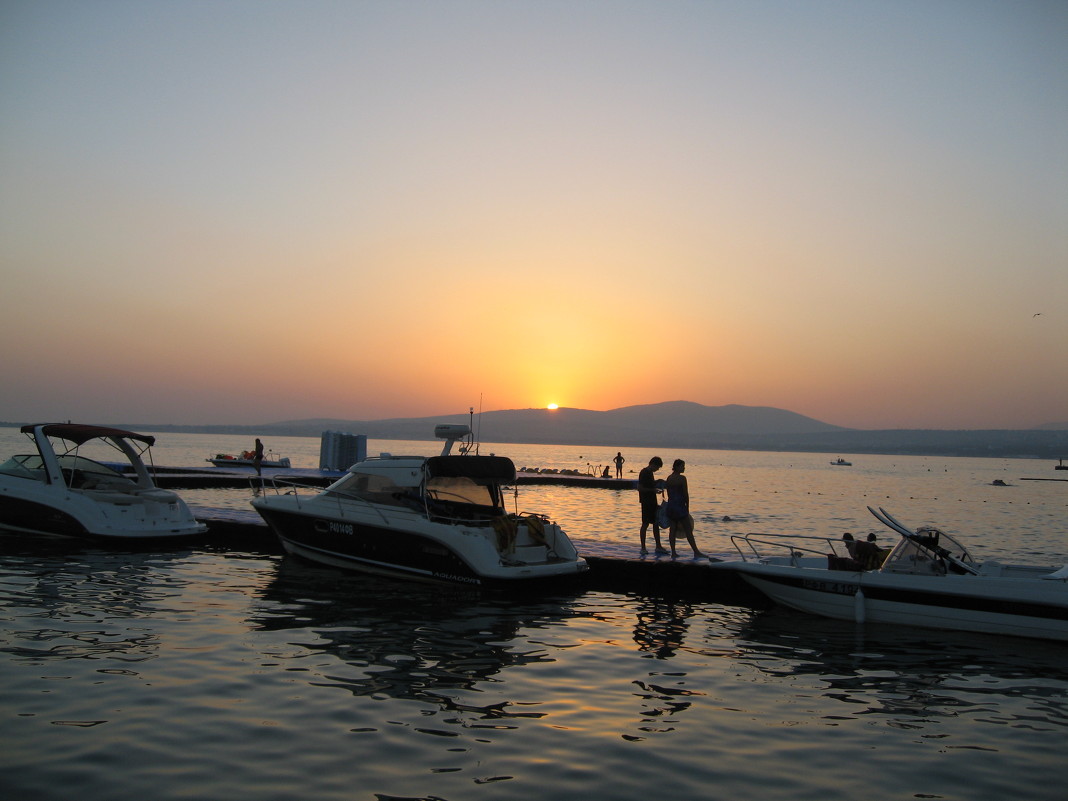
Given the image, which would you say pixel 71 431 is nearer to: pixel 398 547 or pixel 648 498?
pixel 398 547

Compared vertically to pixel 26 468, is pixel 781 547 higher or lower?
lower

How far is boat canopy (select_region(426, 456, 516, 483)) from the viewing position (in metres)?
14.8

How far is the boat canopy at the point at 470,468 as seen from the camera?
48.6 ft

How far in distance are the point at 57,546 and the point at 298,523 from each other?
18.5 feet

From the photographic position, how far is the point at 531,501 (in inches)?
1646

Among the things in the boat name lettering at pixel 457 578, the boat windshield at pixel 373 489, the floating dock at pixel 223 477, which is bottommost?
the boat name lettering at pixel 457 578

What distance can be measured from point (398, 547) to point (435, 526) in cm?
95

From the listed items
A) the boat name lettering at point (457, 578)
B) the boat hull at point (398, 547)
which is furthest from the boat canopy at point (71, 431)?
the boat name lettering at point (457, 578)

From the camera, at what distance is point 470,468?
49.1 feet

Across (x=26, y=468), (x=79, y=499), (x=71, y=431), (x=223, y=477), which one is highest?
(x=71, y=431)

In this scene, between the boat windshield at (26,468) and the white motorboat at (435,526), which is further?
the boat windshield at (26,468)

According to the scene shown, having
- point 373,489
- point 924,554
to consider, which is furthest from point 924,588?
point 373,489

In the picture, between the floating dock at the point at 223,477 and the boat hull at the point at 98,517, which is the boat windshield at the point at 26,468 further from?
the floating dock at the point at 223,477

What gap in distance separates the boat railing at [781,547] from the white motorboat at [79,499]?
11367 millimetres
